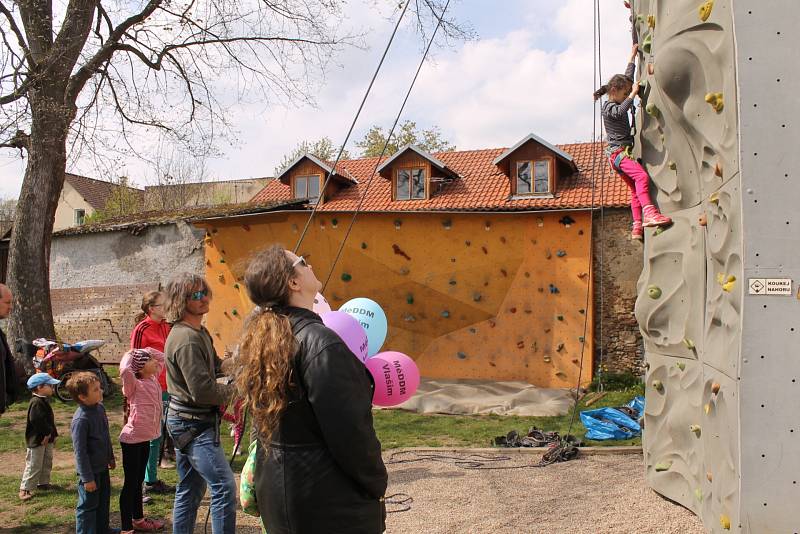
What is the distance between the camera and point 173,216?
1752 centimetres

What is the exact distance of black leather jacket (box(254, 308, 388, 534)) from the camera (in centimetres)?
227

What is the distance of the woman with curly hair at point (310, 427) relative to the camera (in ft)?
7.47

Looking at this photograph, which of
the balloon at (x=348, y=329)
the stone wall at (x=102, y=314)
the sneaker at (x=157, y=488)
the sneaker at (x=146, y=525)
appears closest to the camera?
the balloon at (x=348, y=329)

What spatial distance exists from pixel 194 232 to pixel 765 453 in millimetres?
15144

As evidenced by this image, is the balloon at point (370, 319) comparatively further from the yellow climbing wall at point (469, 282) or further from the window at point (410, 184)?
the window at point (410, 184)

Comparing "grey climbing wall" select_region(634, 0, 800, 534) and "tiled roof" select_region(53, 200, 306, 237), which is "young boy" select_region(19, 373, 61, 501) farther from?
"tiled roof" select_region(53, 200, 306, 237)

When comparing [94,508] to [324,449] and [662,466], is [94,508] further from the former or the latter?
[662,466]

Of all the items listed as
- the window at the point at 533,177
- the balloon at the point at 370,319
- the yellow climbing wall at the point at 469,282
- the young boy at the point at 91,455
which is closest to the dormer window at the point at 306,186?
the yellow climbing wall at the point at 469,282

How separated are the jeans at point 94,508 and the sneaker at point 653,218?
4.75 meters

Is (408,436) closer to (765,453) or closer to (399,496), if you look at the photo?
(399,496)

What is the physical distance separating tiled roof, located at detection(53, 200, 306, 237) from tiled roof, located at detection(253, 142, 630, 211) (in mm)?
1292

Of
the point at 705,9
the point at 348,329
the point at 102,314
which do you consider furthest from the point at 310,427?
the point at 102,314

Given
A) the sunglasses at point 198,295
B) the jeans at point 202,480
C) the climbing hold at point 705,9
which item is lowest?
the jeans at point 202,480


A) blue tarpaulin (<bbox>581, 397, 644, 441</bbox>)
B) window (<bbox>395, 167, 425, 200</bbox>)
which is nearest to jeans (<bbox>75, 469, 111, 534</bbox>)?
blue tarpaulin (<bbox>581, 397, 644, 441</bbox>)
